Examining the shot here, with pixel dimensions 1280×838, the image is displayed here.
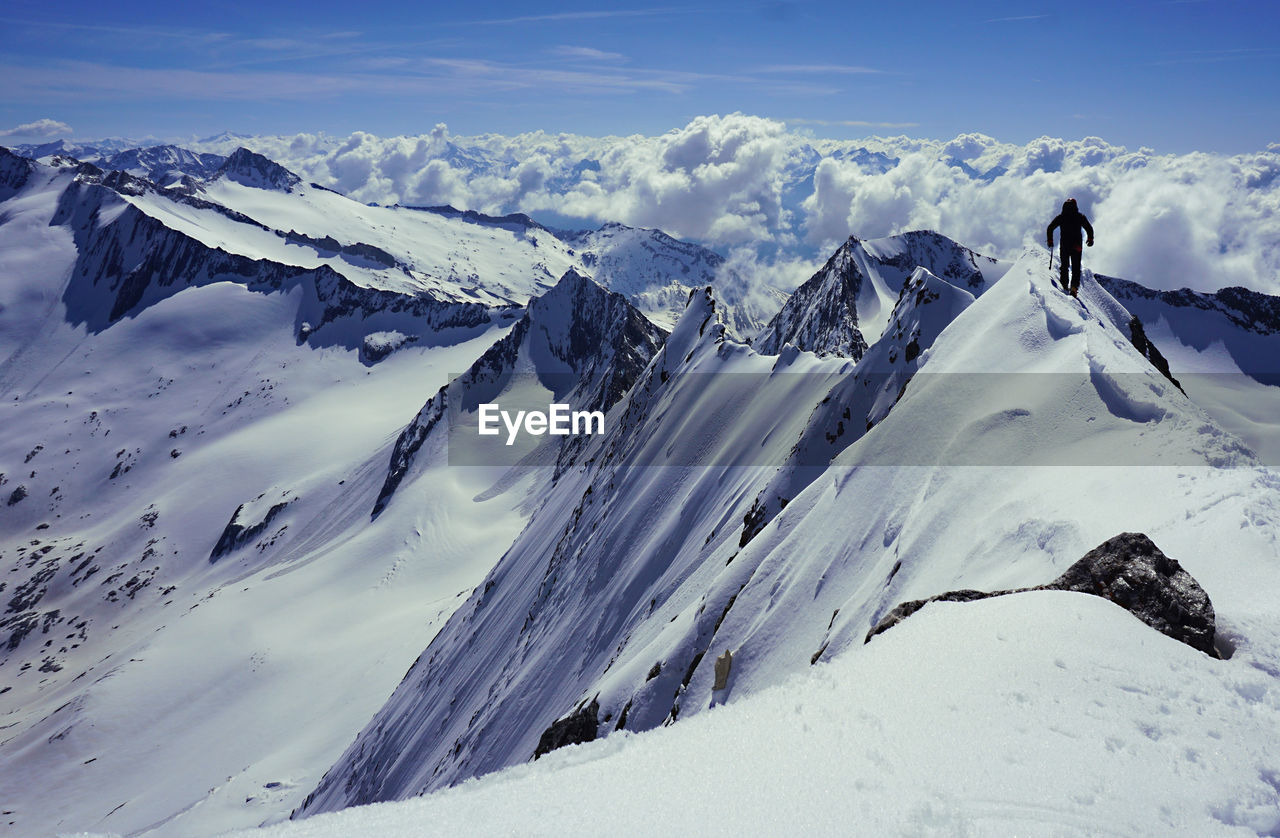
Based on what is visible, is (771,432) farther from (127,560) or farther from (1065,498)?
(127,560)

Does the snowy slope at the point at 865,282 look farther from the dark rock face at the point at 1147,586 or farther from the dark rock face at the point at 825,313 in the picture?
the dark rock face at the point at 1147,586

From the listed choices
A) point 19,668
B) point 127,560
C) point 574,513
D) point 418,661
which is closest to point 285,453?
point 127,560

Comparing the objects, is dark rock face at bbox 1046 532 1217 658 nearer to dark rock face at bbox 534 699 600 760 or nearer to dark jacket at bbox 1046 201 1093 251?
dark jacket at bbox 1046 201 1093 251

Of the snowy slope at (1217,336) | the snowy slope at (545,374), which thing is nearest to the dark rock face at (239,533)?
the snowy slope at (545,374)

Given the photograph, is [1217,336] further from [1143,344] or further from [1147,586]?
[1147,586]

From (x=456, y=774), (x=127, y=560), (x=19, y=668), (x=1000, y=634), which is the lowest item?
(x=19, y=668)

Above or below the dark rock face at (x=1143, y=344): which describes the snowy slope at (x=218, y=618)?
below
